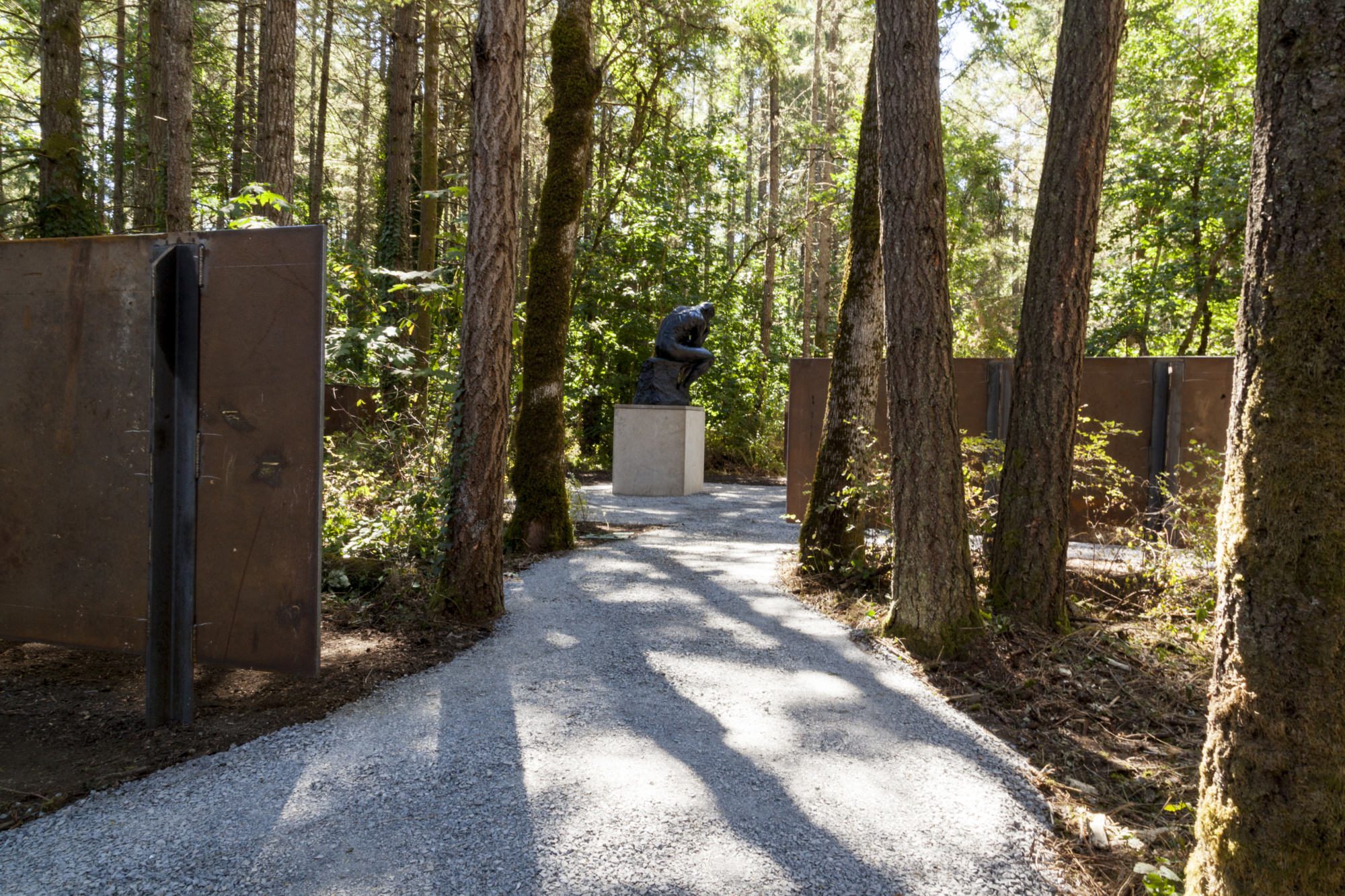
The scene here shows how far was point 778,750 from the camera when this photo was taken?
3.55 m

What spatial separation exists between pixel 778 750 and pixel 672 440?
32.5 feet

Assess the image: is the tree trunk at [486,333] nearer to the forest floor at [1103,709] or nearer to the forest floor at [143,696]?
the forest floor at [143,696]

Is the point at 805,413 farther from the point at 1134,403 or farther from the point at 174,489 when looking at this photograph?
the point at 174,489

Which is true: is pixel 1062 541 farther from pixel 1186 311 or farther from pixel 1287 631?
pixel 1186 311

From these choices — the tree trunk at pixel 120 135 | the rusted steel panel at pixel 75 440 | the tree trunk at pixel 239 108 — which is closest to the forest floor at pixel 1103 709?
the rusted steel panel at pixel 75 440

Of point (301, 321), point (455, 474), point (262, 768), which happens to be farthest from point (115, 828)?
point (455, 474)

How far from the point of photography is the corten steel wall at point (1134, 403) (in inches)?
343

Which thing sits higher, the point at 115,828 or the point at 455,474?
the point at 455,474

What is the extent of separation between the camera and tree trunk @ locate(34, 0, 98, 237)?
9.45 metres

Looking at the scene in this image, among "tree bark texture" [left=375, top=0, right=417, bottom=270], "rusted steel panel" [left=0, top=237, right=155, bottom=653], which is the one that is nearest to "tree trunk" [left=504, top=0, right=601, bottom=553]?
"rusted steel panel" [left=0, top=237, right=155, bottom=653]

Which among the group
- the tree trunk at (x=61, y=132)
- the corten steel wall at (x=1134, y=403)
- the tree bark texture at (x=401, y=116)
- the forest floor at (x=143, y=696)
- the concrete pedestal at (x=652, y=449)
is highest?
the tree bark texture at (x=401, y=116)

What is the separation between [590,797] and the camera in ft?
10.00

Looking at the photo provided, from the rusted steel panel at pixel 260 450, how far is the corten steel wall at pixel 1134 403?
5.84 m

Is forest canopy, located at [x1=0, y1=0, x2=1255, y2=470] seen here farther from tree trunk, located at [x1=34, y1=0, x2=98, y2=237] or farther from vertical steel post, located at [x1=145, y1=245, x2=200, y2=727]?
vertical steel post, located at [x1=145, y1=245, x2=200, y2=727]
